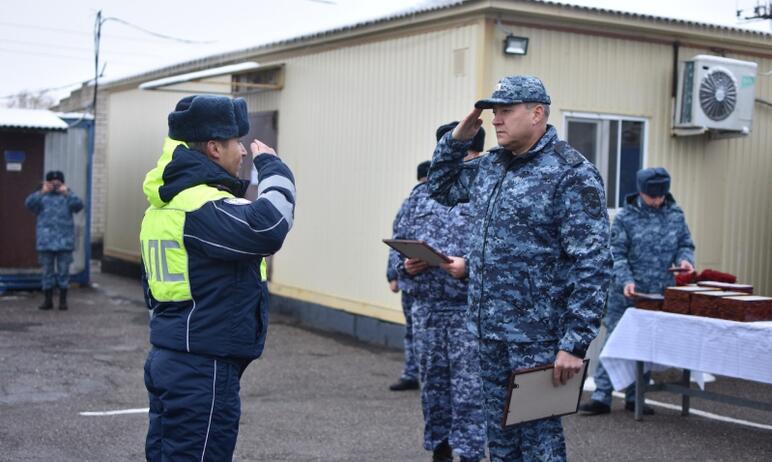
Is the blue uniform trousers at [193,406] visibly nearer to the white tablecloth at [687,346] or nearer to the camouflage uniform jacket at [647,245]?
the white tablecloth at [687,346]

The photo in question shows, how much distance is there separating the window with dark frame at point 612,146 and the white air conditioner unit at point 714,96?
48 centimetres

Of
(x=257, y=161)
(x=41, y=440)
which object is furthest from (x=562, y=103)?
(x=257, y=161)

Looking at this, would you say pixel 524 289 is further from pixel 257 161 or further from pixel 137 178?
pixel 137 178

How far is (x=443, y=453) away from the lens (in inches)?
244

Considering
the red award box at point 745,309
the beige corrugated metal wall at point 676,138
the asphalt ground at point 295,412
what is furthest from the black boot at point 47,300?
the red award box at point 745,309

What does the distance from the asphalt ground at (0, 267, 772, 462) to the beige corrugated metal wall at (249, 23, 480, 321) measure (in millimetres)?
955

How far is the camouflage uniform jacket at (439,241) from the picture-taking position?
20.2 ft

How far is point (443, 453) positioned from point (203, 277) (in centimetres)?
290

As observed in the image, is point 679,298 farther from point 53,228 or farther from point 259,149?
point 53,228

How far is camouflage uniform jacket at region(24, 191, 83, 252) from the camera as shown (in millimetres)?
13898

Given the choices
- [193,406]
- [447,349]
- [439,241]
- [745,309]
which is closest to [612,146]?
[745,309]

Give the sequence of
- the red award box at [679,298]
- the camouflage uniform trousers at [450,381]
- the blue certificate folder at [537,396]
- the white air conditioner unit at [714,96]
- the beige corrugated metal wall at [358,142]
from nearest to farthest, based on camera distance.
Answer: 1. the blue certificate folder at [537,396]
2. the camouflage uniform trousers at [450,381]
3. the red award box at [679,298]
4. the white air conditioner unit at [714,96]
5. the beige corrugated metal wall at [358,142]

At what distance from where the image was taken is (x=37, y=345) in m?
11.1

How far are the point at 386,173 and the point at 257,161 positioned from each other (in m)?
7.46
